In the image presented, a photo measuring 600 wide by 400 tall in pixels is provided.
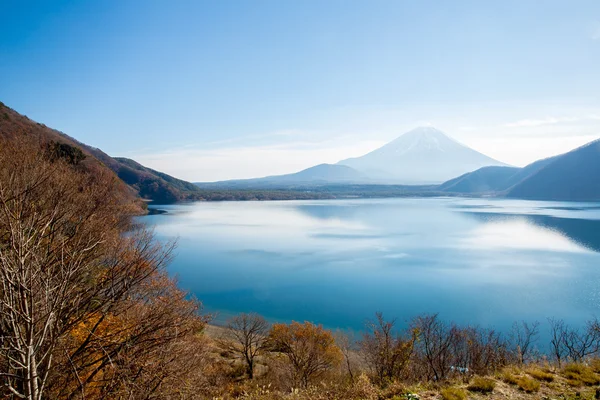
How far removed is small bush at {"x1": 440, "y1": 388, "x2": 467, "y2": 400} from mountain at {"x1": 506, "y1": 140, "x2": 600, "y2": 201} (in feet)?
315

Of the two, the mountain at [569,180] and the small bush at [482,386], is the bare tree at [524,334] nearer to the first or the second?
the small bush at [482,386]

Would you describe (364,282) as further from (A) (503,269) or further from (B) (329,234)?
(B) (329,234)

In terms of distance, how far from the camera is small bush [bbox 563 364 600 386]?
12.6ft

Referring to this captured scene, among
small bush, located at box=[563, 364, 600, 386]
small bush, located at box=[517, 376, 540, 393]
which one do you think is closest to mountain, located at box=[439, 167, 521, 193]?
small bush, located at box=[563, 364, 600, 386]

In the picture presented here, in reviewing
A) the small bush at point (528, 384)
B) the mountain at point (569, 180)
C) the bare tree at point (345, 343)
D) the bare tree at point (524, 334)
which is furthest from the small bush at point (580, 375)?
the mountain at point (569, 180)

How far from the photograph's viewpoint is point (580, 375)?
13.1 feet

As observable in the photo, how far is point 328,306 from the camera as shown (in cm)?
1600

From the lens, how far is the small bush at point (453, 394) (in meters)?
3.57

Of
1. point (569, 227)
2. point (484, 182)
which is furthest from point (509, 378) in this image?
point (484, 182)

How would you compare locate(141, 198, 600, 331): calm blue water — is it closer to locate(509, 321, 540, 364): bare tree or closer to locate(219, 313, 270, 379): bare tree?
locate(509, 321, 540, 364): bare tree

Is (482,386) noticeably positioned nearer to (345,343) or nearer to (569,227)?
(345,343)

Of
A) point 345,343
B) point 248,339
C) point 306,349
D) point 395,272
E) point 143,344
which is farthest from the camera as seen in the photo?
point 395,272

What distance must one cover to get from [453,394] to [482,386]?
42 centimetres

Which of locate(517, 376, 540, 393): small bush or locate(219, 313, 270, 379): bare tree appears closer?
locate(517, 376, 540, 393): small bush
